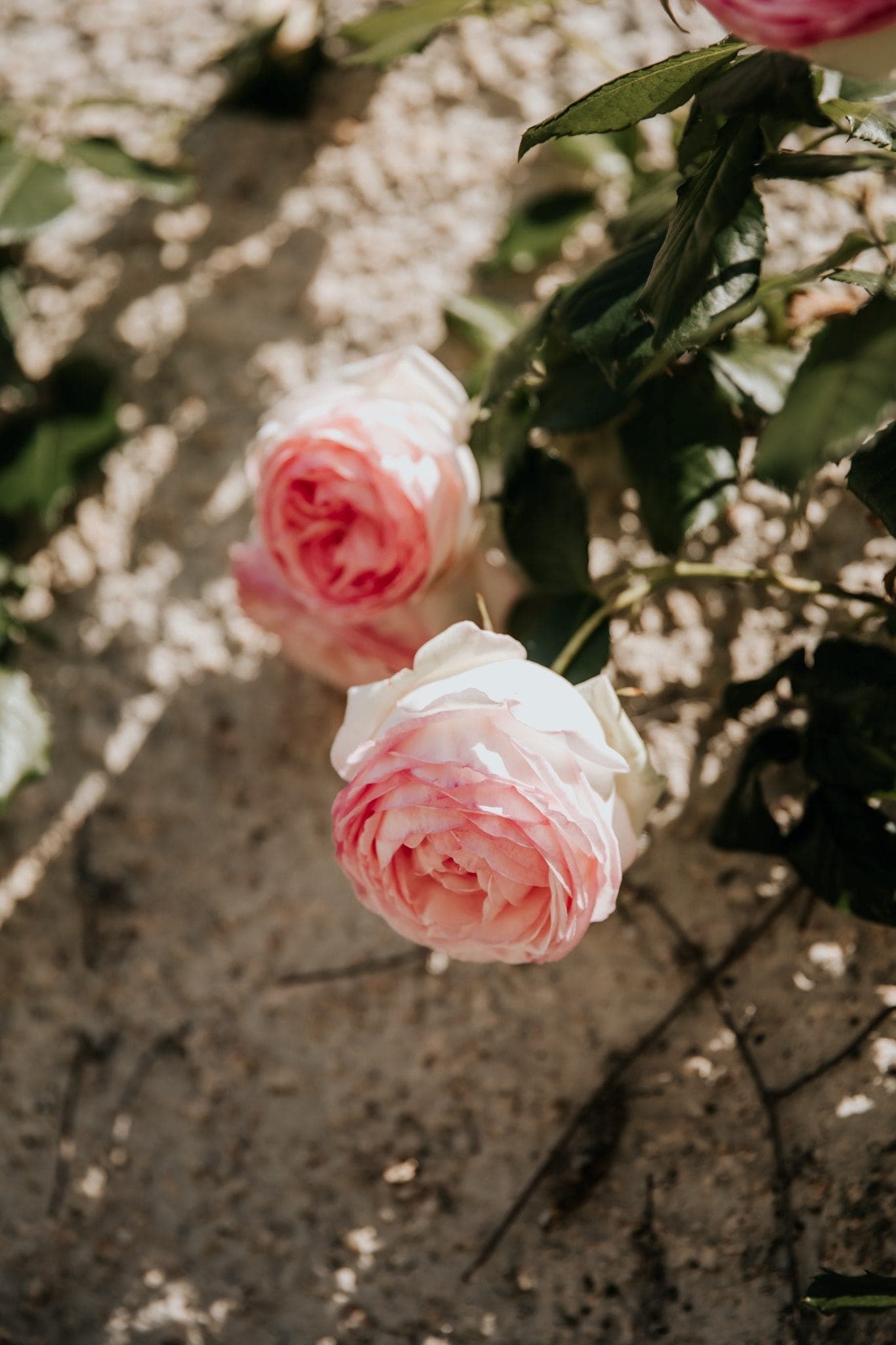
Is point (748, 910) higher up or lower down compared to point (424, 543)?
lower down

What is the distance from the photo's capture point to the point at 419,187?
2.28 ft

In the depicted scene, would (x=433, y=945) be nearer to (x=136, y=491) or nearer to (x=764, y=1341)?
(x=764, y=1341)

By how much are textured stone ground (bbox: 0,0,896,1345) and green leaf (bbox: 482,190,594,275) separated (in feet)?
0.09

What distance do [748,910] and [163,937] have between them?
1.12 feet

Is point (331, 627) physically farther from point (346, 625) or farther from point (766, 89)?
point (766, 89)

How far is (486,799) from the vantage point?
0.39 meters

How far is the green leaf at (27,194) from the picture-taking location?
0.61 m

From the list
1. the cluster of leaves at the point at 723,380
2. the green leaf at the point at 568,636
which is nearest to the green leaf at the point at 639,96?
the cluster of leaves at the point at 723,380

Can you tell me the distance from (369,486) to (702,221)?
0.19 meters

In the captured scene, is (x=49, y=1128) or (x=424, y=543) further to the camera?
(x=49, y=1128)

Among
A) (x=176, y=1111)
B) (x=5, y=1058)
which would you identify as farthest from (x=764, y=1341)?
(x=5, y=1058)

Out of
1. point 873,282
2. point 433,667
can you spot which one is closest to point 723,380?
point 873,282

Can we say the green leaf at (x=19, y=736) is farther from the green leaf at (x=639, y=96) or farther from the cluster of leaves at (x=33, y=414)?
the green leaf at (x=639, y=96)

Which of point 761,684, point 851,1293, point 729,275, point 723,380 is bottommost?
point 851,1293
